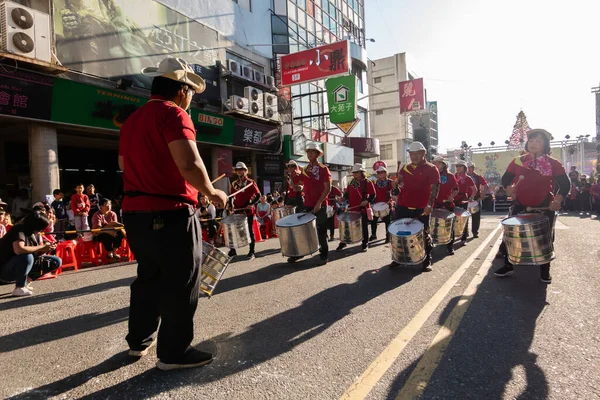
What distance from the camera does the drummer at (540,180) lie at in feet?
16.0

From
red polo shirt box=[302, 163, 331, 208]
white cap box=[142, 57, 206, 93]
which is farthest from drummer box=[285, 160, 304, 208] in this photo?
white cap box=[142, 57, 206, 93]

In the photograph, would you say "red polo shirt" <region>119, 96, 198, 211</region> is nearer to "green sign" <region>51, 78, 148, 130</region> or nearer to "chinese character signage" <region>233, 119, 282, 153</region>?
"green sign" <region>51, 78, 148, 130</region>

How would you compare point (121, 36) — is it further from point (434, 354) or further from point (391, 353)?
point (434, 354)

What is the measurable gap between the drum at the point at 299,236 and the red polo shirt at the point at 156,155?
11.5 feet

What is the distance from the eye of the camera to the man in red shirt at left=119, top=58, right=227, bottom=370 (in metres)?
2.42

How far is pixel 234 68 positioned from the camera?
16.1 meters

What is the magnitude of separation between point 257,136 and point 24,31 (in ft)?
33.4

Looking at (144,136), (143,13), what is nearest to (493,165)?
(143,13)

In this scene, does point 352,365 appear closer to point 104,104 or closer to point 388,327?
point 388,327

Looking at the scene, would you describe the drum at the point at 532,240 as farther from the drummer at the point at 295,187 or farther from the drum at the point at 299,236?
the drummer at the point at 295,187

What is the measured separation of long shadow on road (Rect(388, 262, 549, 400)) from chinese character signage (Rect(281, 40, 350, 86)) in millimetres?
14636

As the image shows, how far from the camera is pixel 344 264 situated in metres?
6.45

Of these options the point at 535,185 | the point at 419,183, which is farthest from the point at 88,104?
the point at 535,185

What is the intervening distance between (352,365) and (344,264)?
386cm
